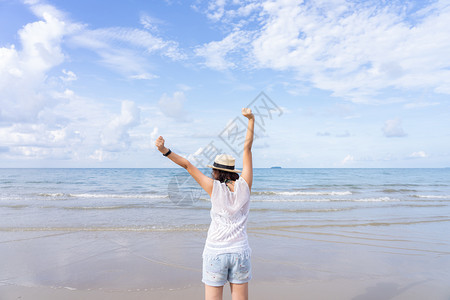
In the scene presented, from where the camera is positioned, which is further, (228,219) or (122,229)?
(122,229)

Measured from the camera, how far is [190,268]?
5.53 meters

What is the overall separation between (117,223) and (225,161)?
8.23 metres

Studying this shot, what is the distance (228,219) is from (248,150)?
63cm

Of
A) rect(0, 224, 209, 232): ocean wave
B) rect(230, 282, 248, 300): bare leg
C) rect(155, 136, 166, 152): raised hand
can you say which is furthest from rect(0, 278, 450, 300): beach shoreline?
rect(0, 224, 209, 232): ocean wave

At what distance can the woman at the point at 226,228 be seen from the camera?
2.51 m

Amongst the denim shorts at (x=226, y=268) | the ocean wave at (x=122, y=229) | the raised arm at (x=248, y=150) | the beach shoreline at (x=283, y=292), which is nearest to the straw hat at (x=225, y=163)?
the raised arm at (x=248, y=150)

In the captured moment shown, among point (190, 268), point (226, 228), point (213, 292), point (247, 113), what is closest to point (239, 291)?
point (213, 292)

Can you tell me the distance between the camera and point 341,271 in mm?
5480

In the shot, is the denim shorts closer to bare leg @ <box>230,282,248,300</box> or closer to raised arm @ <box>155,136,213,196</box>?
bare leg @ <box>230,282,248,300</box>

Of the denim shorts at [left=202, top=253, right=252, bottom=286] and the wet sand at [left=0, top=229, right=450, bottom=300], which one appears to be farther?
the wet sand at [left=0, top=229, right=450, bottom=300]

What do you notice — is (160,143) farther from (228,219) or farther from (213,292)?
(213,292)

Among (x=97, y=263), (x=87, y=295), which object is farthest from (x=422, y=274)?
(x=97, y=263)

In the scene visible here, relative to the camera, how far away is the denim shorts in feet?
8.30

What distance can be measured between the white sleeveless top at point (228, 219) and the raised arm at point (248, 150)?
79 millimetres
